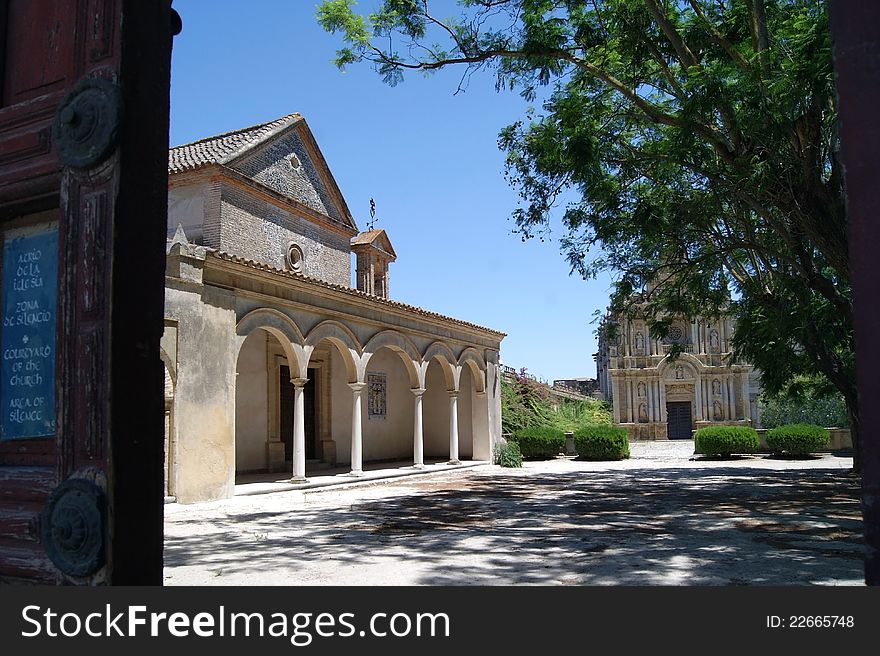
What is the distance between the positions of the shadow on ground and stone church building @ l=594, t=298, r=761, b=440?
29584 mm

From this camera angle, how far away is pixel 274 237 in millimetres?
18375

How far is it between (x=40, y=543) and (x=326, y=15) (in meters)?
9.00

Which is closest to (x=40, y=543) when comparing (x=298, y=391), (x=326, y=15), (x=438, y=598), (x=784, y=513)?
(x=438, y=598)

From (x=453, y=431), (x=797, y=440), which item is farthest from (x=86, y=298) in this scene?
(x=797, y=440)

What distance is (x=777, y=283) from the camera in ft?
40.4

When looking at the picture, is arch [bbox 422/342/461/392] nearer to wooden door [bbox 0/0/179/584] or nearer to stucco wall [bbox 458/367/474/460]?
stucco wall [bbox 458/367/474/460]

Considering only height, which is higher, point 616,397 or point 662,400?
point 616,397

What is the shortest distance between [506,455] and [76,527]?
1977 cm

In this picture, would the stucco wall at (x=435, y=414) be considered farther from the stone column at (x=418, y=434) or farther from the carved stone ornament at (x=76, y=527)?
the carved stone ornament at (x=76, y=527)

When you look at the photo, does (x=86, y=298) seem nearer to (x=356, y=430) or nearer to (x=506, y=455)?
(x=356, y=430)

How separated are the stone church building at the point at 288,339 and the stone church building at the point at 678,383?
2282 centimetres

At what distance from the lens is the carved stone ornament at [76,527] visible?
2.50 meters

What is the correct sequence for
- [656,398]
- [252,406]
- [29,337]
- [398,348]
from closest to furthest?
[29,337] → [252,406] → [398,348] → [656,398]

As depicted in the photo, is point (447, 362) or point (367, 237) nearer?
point (447, 362)
